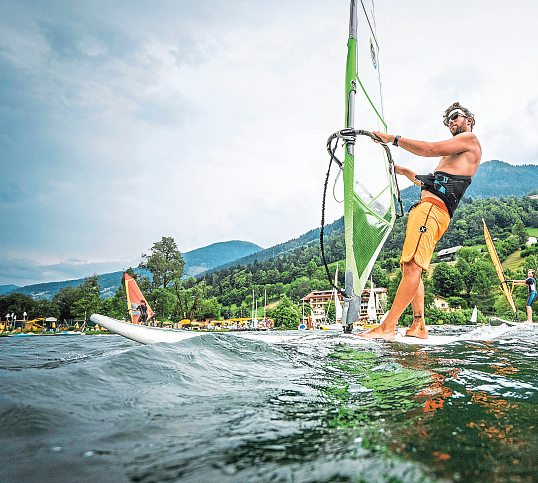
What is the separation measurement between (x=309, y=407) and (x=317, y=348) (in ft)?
8.00

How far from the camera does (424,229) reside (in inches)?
187

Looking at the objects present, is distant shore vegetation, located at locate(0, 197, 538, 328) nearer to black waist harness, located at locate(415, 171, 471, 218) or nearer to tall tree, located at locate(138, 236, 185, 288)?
tall tree, located at locate(138, 236, 185, 288)

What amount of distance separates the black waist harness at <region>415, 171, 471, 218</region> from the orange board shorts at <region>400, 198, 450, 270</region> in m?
0.10

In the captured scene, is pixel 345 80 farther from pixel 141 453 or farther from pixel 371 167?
pixel 141 453

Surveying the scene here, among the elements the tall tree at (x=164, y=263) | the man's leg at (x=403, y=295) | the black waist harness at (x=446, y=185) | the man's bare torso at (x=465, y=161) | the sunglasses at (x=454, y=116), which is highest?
the tall tree at (x=164, y=263)

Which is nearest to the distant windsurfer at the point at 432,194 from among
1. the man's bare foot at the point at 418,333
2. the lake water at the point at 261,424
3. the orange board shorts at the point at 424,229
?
the orange board shorts at the point at 424,229

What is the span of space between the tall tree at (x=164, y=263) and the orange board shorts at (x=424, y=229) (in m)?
65.0

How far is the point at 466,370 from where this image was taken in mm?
2625

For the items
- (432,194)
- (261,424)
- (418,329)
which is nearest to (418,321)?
(418,329)

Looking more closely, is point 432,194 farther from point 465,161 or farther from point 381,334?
point 381,334

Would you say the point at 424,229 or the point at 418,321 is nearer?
the point at 424,229

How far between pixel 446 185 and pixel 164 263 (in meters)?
65.3

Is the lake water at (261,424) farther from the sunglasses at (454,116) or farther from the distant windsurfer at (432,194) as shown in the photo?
the sunglasses at (454,116)

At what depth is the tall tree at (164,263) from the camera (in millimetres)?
66812
